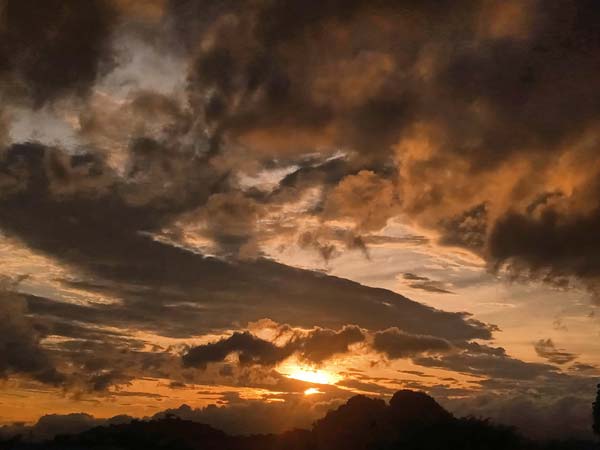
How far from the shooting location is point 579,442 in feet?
376

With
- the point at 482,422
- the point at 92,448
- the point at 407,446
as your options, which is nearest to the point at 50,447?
the point at 92,448

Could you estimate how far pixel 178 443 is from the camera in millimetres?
149250

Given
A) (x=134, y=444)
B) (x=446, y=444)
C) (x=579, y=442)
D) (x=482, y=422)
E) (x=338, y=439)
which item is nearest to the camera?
(x=446, y=444)

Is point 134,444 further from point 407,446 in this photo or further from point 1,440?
point 407,446

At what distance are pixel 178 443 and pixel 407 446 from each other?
66.0 meters

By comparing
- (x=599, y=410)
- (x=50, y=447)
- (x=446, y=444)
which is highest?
(x=599, y=410)

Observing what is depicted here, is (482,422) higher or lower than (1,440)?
higher

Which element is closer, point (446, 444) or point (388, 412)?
point (446, 444)

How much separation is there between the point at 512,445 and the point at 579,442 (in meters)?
19.9

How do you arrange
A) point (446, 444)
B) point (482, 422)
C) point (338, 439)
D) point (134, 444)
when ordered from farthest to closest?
1. point (338, 439)
2. point (134, 444)
3. point (482, 422)
4. point (446, 444)

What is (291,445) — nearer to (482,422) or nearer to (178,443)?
(178,443)

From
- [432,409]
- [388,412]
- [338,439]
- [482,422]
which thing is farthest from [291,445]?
[482,422]

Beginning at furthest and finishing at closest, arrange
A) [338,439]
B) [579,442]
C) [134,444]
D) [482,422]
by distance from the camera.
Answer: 1. [338,439]
2. [134,444]
3. [579,442]
4. [482,422]

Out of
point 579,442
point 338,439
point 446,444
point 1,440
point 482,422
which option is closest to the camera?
point 446,444
